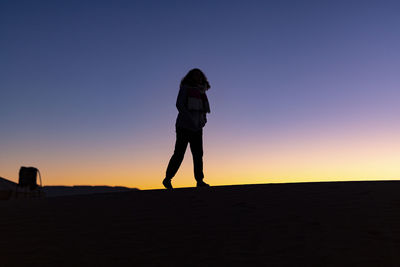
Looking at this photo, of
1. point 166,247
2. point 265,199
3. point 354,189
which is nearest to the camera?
point 166,247

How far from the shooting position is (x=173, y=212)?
19.6 ft

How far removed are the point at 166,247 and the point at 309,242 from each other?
151 centimetres

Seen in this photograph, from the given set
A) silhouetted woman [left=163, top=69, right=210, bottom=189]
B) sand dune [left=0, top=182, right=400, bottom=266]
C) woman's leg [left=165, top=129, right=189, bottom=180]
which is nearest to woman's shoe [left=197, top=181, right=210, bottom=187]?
silhouetted woman [left=163, top=69, right=210, bottom=189]

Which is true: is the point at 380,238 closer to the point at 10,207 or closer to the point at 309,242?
the point at 309,242

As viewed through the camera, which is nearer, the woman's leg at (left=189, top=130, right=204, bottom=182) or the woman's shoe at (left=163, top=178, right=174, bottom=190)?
the woman's leg at (left=189, top=130, right=204, bottom=182)

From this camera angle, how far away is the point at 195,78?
290 inches

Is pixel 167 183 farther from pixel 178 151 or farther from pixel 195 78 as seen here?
pixel 195 78

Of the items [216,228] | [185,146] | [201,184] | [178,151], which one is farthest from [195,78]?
[216,228]

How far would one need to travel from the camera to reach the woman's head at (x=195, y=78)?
7.39 metres

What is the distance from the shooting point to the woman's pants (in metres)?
7.52

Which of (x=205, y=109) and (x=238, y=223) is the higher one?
(x=205, y=109)

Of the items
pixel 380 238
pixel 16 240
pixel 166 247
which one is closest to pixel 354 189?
pixel 380 238

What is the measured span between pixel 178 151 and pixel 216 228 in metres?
2.61

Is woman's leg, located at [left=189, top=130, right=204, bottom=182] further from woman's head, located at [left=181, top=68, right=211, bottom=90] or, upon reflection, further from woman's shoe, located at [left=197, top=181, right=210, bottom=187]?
woman's head, located at [left=181, top=68, right=211, bottom=90]
